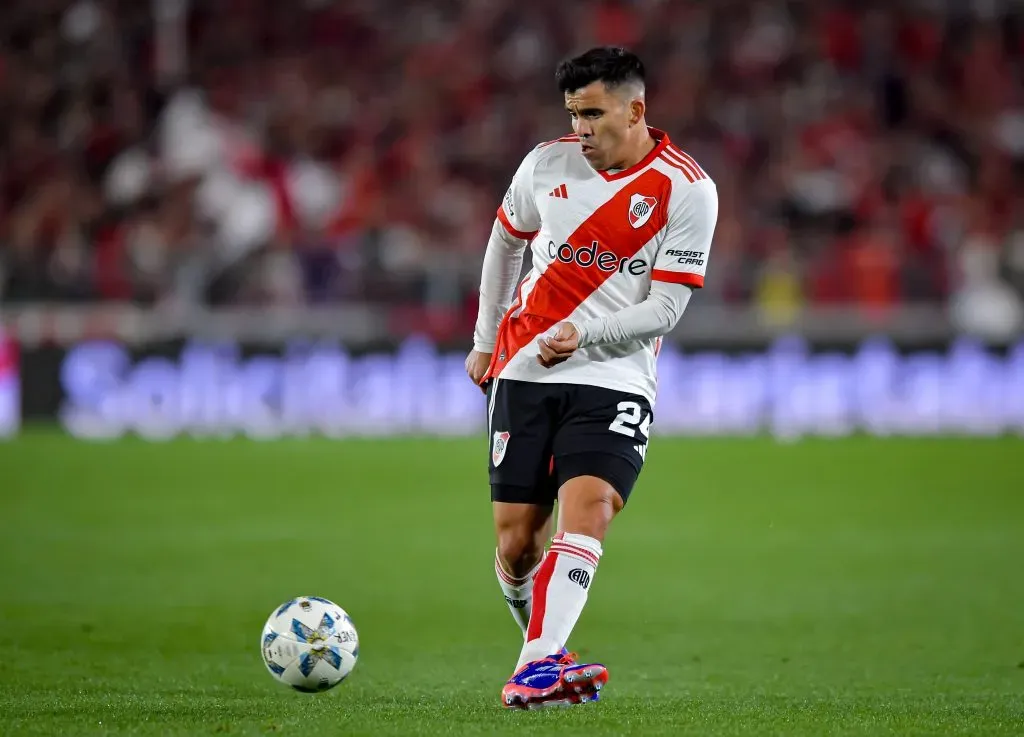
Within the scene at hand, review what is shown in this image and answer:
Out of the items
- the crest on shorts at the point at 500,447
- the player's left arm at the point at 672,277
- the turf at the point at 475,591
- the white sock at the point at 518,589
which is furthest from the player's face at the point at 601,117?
the turf at the point at 475,591

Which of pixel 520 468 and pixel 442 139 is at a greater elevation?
pixel 442 139

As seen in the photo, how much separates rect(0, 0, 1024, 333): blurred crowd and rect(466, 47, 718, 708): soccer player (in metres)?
12.3

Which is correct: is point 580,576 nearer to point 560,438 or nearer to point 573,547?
point 573,547

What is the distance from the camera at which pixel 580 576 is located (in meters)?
5.31

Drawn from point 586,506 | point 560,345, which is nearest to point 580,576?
point 586,506

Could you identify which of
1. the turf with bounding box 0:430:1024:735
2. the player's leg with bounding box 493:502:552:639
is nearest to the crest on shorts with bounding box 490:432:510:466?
the player's leg with bounding box 493:502:552:639

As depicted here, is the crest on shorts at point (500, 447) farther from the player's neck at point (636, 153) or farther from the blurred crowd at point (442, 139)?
the blurred crowd at point (442, 139)

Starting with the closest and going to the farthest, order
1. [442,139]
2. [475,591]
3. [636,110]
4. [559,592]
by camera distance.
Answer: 1. [559,592]
2. [636,110]
3. [475,591]
4. [442,139]

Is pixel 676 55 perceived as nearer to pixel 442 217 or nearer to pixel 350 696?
pixel 442 217

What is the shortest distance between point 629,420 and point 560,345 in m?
0.45

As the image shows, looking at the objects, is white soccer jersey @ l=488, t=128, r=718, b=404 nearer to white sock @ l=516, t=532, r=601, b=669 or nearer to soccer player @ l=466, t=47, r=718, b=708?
soccer player @ l=466, t=47, r=718, b=708

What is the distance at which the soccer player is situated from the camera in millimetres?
5305

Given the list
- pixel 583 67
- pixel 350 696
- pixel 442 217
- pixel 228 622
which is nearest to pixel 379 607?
pixel 228 622

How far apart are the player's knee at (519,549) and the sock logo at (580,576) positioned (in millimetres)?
379
